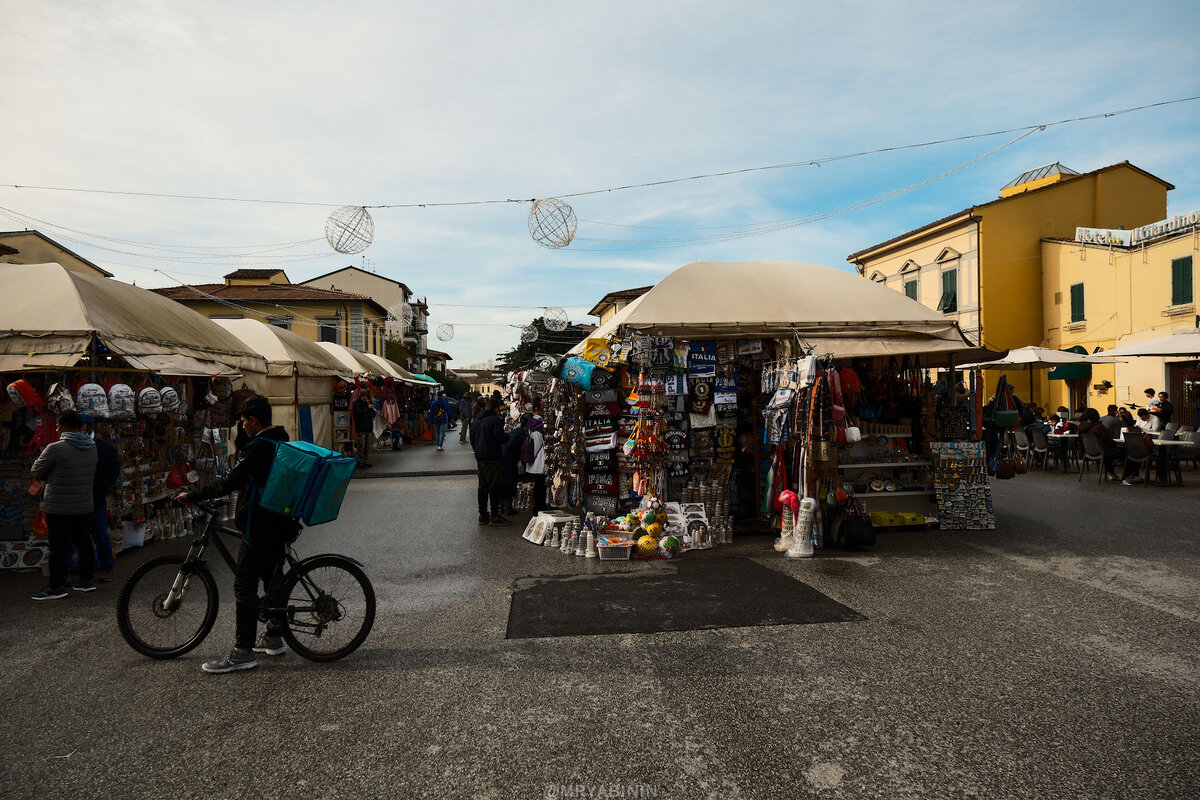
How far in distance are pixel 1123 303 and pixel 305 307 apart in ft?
139

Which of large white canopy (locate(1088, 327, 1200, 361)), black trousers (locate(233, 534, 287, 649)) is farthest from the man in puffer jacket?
large white canopy (locate(1088, 327, 1200, 361))

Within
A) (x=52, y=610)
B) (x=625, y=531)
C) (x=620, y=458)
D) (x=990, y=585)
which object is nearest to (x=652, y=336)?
(x=620, y=458)

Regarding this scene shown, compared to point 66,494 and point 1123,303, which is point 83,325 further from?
point 1123,303

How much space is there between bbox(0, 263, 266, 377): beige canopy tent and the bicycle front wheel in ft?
16.9

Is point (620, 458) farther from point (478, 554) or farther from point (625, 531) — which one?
point (478, 554)

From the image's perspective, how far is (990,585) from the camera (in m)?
6.52

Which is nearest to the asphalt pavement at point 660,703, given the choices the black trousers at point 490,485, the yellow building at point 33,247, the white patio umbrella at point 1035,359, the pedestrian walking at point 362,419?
the black trousers at point 490,485

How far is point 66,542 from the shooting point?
6.63 meters

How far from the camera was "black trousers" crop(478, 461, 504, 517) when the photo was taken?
1018 cm

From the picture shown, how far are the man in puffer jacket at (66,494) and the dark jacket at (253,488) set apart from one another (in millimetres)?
2859

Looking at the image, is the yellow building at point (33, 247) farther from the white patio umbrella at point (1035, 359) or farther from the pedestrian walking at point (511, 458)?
the white patio umbrella at point (1035, 359)

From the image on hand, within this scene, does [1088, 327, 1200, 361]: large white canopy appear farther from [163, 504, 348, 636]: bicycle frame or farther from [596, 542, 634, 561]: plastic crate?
[163, 504, 348, 636]: bicycle frame

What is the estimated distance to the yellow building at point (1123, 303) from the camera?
20.1 m

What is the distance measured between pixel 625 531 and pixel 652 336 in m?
2.49
